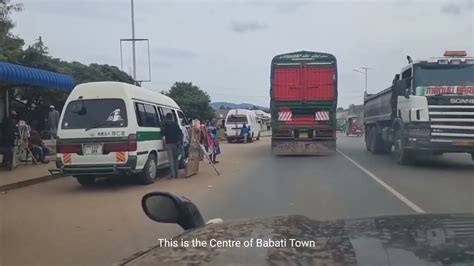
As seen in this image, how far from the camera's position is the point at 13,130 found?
15.2 metres

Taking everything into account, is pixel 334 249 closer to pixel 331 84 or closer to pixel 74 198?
pixel 74 198

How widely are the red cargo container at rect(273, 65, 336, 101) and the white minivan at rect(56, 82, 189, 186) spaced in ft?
30.2

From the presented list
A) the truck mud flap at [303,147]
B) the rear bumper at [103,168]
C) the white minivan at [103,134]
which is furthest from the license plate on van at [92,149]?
the truck mud flap at [303,147]

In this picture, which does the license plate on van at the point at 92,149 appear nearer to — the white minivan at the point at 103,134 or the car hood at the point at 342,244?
the white minivan at the point at 103,134

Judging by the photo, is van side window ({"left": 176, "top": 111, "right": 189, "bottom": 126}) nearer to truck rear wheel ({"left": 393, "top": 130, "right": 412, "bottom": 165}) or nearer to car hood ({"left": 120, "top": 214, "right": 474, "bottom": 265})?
truck rear wheel ({"left": 393, "top": 130, "right": 412, "bottom": 165})

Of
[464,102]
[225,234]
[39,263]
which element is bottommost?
[39,263]

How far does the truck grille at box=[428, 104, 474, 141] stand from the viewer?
14.9 meters

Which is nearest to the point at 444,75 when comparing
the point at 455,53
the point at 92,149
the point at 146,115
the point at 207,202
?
the point at 455,53

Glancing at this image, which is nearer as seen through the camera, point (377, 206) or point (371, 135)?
point (377, 206)

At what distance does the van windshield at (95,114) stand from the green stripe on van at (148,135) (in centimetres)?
48

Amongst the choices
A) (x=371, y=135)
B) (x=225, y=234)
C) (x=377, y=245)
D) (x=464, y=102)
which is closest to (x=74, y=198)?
(x=225, y=234)

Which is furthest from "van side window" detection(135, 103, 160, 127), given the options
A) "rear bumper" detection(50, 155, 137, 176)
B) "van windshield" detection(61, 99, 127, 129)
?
"rear bumper" detection(50, 155, 137, 176)

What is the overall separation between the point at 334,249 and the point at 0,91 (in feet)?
62.9

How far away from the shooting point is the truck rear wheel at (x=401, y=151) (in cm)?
1616
